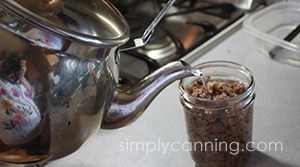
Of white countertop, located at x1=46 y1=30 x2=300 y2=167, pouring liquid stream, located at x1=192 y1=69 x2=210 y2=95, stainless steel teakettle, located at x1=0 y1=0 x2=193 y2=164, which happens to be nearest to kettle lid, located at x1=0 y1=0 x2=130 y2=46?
stainless steel teakettle, located at x1=0 y1=0 x2=193 y2=164

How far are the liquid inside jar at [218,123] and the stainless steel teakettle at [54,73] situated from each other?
0.11m

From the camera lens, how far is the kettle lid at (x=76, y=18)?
0.35 meters

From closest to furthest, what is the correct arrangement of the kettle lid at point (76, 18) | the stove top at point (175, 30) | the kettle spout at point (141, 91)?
the kettle lid at point (76, 18) < the kettle spout at point (141, 91) < the stove top at point (175, 30)

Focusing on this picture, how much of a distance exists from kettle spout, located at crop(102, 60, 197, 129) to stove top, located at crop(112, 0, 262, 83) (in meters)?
0.20

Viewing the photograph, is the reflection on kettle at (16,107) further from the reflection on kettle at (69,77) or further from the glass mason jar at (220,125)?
the glass mason jar at (220,125)

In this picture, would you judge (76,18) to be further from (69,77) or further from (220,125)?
(220,125)

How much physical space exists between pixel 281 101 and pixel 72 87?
0.37 m

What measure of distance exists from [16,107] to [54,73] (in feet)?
0.16

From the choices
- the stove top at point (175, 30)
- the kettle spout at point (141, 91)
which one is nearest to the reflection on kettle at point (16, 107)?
the kettle spout at point (141, 91)

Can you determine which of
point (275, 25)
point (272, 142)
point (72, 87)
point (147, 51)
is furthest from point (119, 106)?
point (275, 25)

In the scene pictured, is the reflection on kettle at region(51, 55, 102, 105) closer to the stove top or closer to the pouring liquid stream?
the pouring liquid stream

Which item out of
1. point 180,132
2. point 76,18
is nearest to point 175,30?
point 180,132

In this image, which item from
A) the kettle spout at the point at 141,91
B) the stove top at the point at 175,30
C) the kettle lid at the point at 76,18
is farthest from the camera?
the stove top at the point at 175,30

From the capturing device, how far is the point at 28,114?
0.39 m
